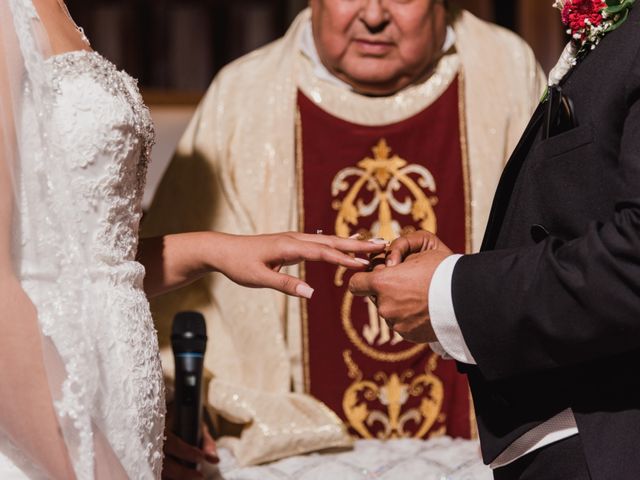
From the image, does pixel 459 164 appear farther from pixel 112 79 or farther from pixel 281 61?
pixel 112 79

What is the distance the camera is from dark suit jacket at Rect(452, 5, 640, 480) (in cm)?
156

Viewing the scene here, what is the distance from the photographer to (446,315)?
1.71 metres

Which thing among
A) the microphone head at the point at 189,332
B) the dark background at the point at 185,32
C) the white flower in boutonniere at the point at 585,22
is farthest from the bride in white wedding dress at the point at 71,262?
the dark background at the point at 185,32

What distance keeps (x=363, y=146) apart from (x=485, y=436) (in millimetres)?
1363

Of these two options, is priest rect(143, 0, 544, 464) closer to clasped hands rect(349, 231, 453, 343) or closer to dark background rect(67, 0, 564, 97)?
clasped hands rect(349, 231, 453, 343)

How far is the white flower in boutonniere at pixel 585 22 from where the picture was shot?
170cm

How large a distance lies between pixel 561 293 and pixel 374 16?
1.48 meters

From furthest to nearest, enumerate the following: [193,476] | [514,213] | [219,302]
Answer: [219,302]
[193,476]
[514,213]

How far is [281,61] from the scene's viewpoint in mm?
3121

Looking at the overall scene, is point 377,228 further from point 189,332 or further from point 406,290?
point 406,290

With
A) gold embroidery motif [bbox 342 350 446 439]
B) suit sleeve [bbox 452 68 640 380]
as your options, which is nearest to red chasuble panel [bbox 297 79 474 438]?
gold embroidery motif [bbox 342 350 446 439]

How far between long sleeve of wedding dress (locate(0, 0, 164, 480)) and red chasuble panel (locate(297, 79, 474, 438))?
110 centimetres

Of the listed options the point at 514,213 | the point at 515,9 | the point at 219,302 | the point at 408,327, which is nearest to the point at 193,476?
the point at 219,302

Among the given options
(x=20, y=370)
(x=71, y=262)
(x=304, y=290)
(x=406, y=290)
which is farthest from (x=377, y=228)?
(x=20, y=370)
